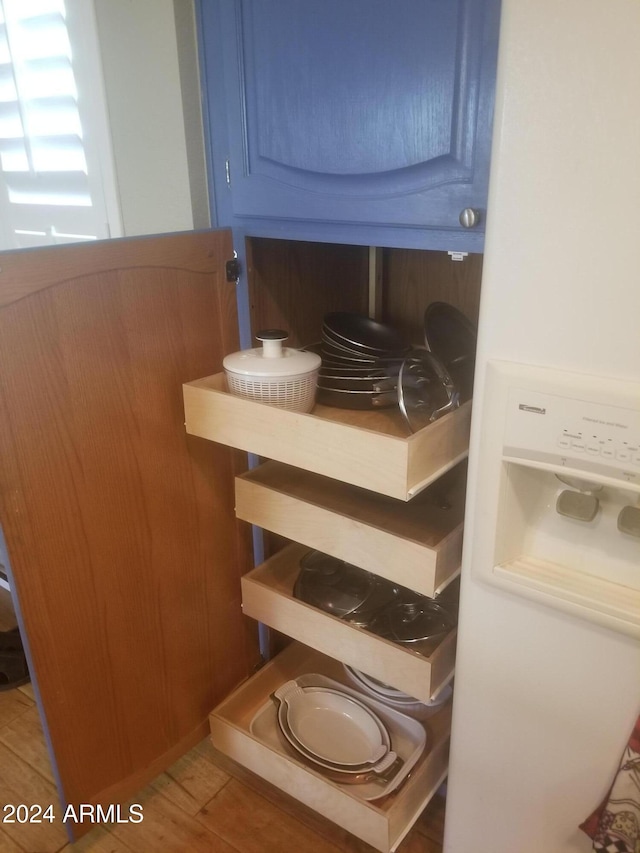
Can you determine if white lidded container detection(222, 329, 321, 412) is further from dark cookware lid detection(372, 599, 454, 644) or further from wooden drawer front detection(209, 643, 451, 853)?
wooden drawer front detection(209, 643, 451, 853)

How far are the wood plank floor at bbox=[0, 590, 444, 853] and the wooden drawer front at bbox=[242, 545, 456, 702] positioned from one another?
0.42m

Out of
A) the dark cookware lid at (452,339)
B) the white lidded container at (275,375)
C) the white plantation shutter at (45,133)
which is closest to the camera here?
the white lidded container at (275,375)

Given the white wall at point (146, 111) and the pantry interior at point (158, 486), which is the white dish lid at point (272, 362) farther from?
the white wall at point (146, 111)

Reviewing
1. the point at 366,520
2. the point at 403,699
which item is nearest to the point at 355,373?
the point at 366,520

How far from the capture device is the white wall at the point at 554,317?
0.68 m

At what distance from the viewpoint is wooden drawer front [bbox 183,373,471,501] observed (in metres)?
0.96

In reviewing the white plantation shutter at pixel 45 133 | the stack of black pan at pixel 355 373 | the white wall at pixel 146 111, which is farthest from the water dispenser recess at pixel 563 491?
the white plantation shutter at pixel 45 133

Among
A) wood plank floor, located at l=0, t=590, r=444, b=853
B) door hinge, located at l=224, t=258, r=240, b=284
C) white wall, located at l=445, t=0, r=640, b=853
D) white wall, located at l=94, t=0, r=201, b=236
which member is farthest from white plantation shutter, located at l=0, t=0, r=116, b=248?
wood plank floor, located at l=0, t=590, r=444, b=853

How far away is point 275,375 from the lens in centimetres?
111

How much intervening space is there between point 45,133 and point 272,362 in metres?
0.89

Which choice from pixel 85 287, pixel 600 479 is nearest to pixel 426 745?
pixel 600 479

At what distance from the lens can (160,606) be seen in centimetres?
134

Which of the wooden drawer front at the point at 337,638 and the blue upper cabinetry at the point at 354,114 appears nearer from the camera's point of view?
the blue upper cabinetry at the point at 354,114

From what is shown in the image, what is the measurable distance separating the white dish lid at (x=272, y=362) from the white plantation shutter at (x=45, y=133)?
0.53 metres
